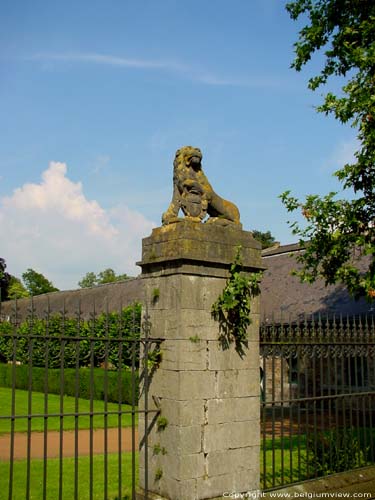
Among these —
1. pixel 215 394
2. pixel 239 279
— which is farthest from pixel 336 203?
pixel 215 394

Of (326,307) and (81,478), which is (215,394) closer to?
(81,478)

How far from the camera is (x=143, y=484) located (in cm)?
561

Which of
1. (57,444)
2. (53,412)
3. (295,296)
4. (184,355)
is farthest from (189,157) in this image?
(295,296)

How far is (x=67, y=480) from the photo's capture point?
852 cm

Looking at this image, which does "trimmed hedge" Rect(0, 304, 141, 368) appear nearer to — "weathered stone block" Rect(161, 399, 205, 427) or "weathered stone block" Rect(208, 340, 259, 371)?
"weathered stone block" Rect(161, 399, 205, 427)

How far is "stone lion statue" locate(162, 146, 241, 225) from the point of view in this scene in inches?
232

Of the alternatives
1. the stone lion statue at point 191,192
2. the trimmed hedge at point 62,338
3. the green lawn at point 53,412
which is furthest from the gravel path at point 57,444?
the stone lion statue at point 191,192

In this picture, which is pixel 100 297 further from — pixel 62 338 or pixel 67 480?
pixel 62 338

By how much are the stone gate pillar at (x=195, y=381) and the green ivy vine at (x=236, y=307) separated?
70 mm

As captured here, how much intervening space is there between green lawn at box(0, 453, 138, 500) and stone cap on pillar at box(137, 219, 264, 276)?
314 cm

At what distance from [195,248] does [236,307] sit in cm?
80

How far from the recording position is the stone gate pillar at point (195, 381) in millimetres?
5320

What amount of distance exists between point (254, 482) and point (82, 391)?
59.4 feet

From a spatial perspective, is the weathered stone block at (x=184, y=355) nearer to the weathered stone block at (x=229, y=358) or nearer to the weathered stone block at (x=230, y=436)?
the weathered stone block at (x=229, y=358)
